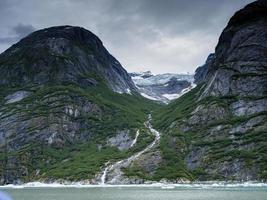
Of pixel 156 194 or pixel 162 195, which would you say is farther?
pixel 156 194

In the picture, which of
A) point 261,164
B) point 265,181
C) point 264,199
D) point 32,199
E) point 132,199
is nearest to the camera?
point 264,199

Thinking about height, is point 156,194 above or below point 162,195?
below

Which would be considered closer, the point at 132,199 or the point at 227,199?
the point at 227,199

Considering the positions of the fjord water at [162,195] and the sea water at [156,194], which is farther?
the sea water at [156,194]

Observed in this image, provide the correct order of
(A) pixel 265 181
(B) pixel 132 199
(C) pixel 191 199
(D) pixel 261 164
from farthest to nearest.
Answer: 1. (D) pixel 261 164
2. (A) pixel 265 181
3. (B) pixel 132 199
4. (C) pixel 191 199

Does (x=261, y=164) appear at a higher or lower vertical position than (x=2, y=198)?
lower

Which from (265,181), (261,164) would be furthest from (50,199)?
(261,164)

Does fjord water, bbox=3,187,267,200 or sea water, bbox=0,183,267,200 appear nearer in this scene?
fjord water, bbox=3,187,267,200

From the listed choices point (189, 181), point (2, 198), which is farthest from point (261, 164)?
point (2, 198)

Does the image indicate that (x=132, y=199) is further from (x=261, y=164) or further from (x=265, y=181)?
(x=261, y=164)
